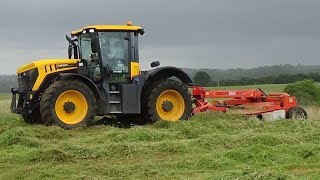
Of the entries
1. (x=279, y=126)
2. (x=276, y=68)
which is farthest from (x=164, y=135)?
(x=276, y=68)

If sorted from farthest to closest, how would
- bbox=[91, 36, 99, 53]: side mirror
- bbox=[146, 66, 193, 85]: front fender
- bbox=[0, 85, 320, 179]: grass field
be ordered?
bbox=[146, 66, 193, 85]: front fender < bbox=[91, 36, 99, 53]: side mirror < bbox=[0, 85, 320, 179]: grass field

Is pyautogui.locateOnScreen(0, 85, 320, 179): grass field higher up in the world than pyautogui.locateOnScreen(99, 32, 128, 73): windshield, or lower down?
lower down

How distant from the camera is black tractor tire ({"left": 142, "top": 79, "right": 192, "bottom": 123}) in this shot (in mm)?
14359

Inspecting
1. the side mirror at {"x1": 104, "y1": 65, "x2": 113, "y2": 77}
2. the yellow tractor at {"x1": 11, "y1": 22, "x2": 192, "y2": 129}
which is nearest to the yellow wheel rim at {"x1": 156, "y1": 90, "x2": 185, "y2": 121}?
the yellow tractor at {"x1": 11, "y1": 22, "x2": 192, "y2": 129}

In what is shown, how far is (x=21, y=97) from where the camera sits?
14344mm

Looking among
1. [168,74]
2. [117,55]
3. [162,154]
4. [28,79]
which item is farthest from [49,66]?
[162,154]

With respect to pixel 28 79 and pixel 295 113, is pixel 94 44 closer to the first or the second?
pixel 28 79

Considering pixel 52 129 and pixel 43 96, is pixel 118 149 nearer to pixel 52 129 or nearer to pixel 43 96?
pixel 52 129

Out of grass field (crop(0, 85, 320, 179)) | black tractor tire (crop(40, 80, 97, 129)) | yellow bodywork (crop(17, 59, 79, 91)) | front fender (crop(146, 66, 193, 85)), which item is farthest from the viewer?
front fender (crop(146, 66, 193, 85))

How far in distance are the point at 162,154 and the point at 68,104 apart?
4.86 metres

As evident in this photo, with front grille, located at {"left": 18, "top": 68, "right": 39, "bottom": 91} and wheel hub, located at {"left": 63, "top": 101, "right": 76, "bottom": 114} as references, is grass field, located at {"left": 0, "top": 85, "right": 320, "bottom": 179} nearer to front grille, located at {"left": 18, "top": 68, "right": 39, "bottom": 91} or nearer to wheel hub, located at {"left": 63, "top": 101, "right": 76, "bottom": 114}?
wheel hub, located at {"left": 63, "top": 101, "right": 76, "bottom": 114}

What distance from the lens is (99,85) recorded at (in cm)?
1409

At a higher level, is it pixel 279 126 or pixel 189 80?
pixel 189 80

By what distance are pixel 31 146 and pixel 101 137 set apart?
1.45 metres
